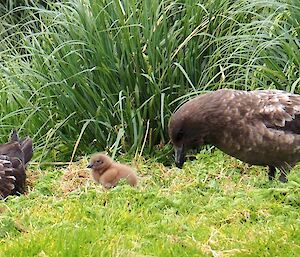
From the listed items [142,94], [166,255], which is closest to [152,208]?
[166,255]

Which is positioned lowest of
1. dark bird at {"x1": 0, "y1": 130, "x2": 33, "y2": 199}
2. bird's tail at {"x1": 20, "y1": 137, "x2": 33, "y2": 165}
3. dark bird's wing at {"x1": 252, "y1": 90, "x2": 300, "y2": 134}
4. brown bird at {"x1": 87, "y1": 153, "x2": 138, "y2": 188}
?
bird's tail at {"x1": 20, "y1": 137, "x2": 33, "y2": 165}

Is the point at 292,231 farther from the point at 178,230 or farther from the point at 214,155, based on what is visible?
the point at 214,155

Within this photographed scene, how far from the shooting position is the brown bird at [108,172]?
785 cm

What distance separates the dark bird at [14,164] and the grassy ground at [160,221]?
1.72ft

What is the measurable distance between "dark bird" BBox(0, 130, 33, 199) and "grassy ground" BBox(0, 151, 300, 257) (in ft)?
1.72

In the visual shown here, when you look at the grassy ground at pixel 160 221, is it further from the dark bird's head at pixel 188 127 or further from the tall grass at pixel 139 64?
the tall grass at pixel 139 64

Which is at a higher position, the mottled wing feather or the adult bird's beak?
the adult bird's beak

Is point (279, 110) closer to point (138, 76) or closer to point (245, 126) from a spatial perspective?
point (245, 126)

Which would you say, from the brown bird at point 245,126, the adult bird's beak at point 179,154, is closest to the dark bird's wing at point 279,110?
the brown bird at point 245,126

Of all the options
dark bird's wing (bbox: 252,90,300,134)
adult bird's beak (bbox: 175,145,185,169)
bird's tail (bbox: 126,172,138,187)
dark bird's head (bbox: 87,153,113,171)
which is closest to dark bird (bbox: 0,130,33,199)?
dark bird's head (bbox: 87,153,113,171)

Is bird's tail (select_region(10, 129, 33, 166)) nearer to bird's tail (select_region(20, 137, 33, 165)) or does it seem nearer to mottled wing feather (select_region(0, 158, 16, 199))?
bird's tail (select_region(20, 137, 33, 165))

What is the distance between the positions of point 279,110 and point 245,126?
0.38m

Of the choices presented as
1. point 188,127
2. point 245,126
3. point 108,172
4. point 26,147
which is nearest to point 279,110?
point 245,126

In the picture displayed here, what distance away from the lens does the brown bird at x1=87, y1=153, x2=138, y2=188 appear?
25.7 ft
